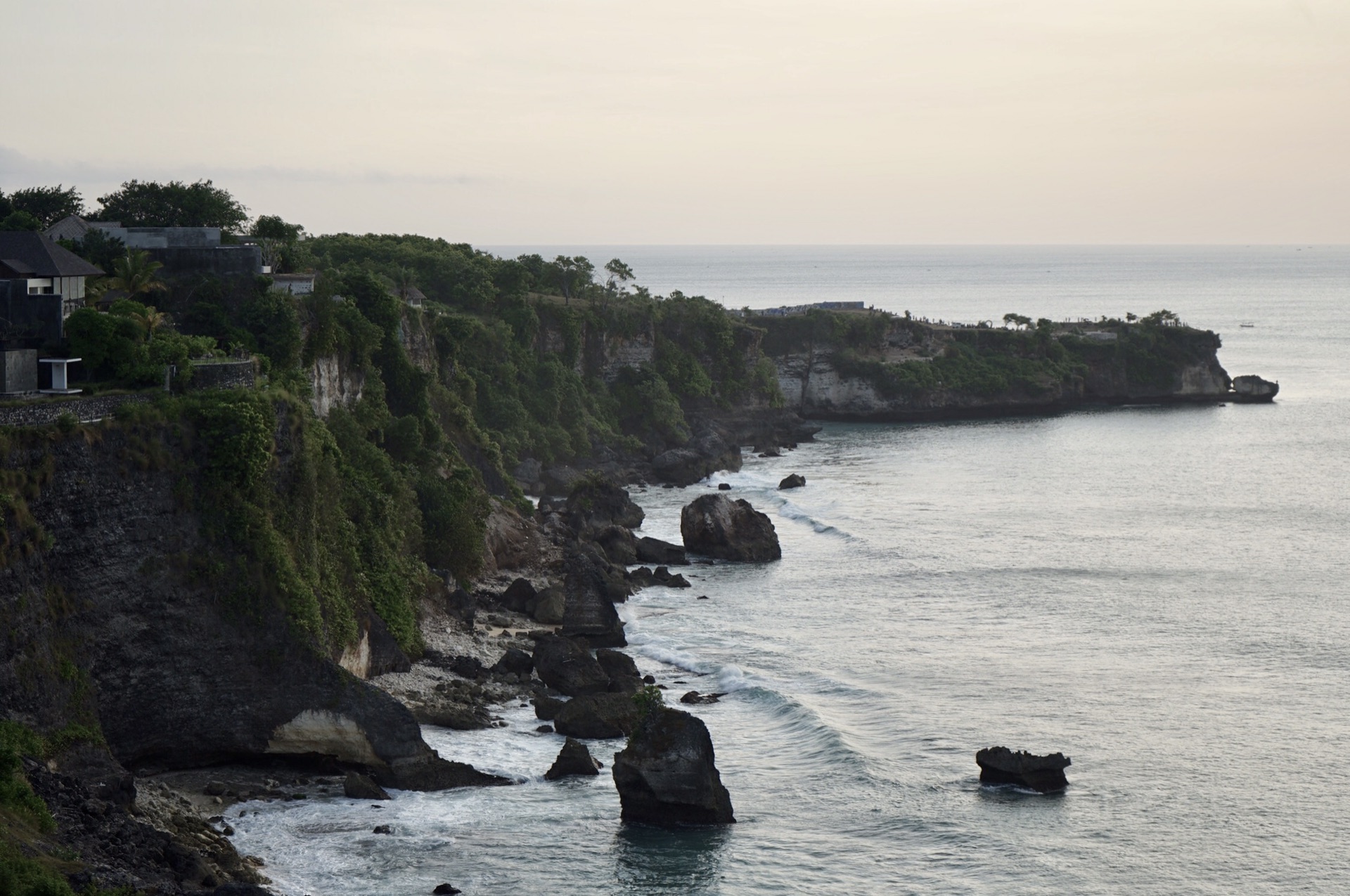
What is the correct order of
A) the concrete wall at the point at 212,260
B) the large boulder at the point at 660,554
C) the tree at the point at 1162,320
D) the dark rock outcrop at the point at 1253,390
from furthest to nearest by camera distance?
the tree at the point at 1162,320, the dark rock outcrop at the point at 1253,390, the large boulder at the point at 660,554, the concrete wall at the point at 212,260

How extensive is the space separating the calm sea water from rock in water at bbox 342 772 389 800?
1.14 feet

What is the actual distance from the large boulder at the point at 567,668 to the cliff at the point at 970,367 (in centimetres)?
8813

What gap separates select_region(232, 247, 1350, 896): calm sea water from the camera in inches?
1483

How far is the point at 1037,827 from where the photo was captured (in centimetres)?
4038

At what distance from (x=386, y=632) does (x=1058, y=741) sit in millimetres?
24263

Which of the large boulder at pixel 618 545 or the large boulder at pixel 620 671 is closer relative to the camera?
the large boulder at pixel 620 671

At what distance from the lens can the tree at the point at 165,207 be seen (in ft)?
220

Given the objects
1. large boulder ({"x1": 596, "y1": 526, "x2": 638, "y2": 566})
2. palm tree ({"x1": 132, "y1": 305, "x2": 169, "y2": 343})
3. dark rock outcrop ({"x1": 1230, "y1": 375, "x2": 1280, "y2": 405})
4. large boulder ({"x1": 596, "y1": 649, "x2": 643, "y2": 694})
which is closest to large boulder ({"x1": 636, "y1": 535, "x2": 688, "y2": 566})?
large boulder ({"x1": 596, "y1": 526, "x2": 638, "y2": 566})

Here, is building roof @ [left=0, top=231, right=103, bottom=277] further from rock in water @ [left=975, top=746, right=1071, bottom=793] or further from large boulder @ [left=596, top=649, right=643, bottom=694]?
rock in water @ [left=975, top=746, right=1071, bottom=793]

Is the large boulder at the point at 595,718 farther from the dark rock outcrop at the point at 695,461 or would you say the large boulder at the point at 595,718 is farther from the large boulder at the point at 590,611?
the dark rock outcrop at the point at 695,461

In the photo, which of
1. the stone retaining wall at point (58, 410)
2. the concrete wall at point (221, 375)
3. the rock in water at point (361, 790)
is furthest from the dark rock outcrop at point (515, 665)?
the stone retaining wall at point (58, 410)

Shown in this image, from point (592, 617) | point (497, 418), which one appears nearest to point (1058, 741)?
point (592, 617)

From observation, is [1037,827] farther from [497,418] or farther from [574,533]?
[497,418]

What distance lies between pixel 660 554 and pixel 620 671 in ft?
70.3
